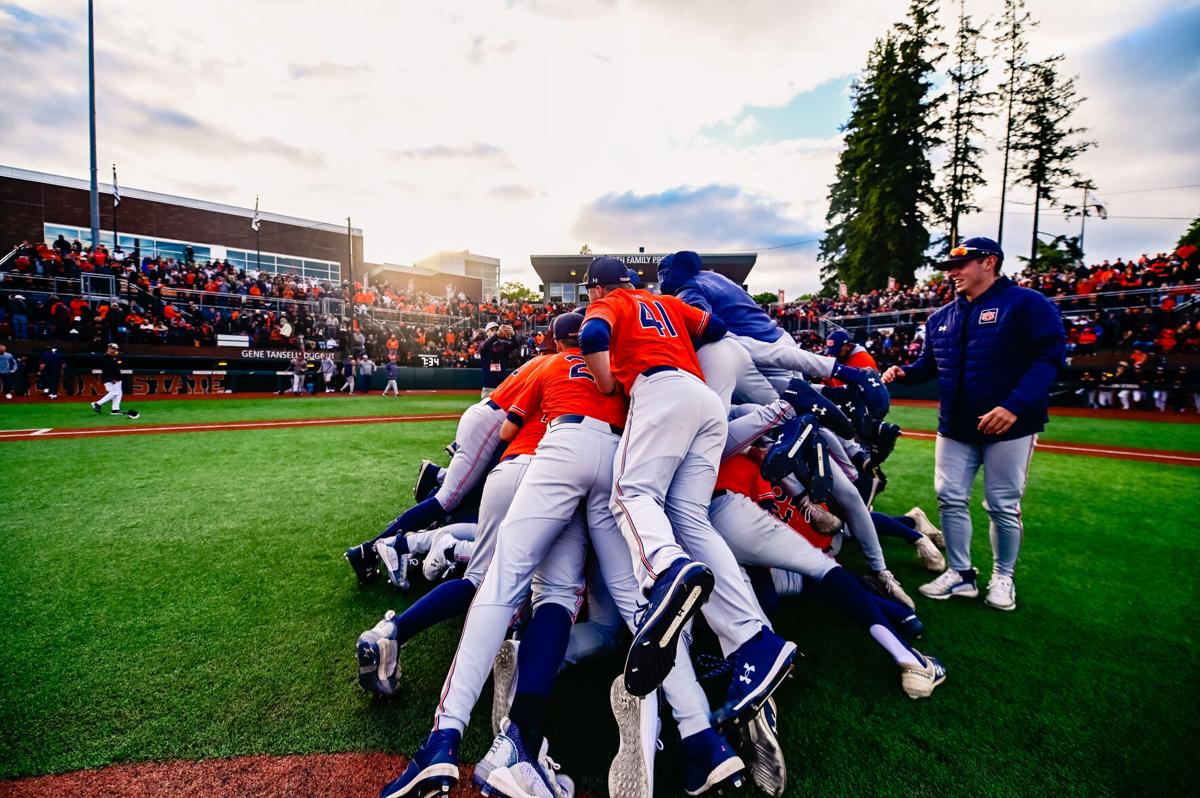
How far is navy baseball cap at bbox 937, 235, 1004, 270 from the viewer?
359 centimetres

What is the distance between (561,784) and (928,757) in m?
1.44

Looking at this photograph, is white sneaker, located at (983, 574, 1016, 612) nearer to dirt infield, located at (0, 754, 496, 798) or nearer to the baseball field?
the baseball field

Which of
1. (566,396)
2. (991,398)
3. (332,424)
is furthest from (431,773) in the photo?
(332,424)

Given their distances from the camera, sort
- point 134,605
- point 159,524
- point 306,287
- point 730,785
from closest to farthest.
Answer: point 730,785 < point 134,605 < point 159,524 < point 306,287

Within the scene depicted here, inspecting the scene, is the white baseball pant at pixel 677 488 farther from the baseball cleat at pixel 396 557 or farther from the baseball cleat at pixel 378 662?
the baseball cleat at pixel 396 557

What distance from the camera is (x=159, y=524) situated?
4.96 m

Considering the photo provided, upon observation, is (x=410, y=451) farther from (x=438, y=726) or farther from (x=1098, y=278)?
(x=1098, y=278)

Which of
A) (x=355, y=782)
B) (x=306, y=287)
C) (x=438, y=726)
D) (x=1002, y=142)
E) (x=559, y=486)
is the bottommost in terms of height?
(x=355, y=782)

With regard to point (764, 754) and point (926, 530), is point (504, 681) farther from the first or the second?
point (926, 530)

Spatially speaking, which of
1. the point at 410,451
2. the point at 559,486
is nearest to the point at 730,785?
the point at 559,486

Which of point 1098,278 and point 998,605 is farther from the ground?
point 1098,278

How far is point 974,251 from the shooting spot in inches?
141

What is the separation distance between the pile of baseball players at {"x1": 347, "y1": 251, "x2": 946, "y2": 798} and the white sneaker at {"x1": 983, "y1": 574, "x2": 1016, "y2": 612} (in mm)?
695

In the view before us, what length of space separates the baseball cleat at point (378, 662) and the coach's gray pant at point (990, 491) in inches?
138
